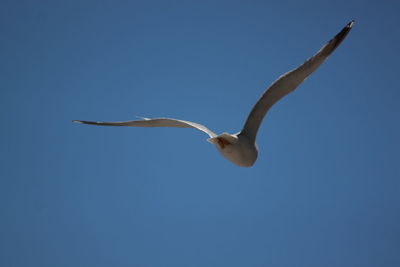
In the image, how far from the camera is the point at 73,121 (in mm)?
2275

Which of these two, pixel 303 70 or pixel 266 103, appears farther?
pixel 266 103

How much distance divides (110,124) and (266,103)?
3.01 feet

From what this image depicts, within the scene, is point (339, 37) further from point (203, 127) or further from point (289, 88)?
point (203, 127)

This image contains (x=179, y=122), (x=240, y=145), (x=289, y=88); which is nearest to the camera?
(x=179, y=122)

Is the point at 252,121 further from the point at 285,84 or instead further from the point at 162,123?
the point at 162,123

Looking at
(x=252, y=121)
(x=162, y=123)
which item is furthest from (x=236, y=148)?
(x=162, y=123)

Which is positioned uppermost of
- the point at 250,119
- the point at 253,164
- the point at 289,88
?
the point at 289,88

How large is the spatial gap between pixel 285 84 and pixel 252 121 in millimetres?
287

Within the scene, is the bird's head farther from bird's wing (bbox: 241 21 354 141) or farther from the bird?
bird's wing (bbox: 241 21 354 141)

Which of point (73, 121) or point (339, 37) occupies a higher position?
point (339, 37)

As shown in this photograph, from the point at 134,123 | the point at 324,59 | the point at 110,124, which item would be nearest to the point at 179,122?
the point at 134,123

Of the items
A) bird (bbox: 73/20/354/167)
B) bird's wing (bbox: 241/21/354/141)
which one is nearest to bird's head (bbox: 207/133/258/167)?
bird (bbox: 73/20/354/167)

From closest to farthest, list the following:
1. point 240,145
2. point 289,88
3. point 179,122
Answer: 1. point 179,122
2. point 240,145
3. point 289,88

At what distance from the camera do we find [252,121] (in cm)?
231
